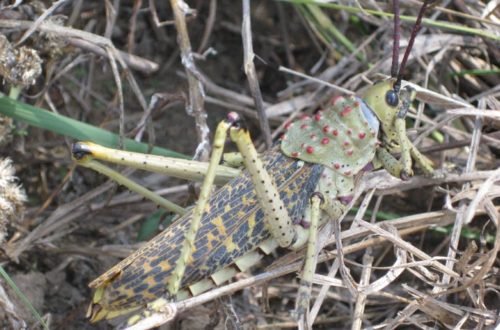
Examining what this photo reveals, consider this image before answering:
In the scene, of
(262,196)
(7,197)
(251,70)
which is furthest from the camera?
(251,70)

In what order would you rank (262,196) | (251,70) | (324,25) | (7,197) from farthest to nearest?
1. (324,25)
2. (251,70)
3. (7,197)
4. (262,196)

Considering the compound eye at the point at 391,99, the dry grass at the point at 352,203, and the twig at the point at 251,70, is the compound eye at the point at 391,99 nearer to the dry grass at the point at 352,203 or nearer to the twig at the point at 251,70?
the dry grass at the point at 352,203

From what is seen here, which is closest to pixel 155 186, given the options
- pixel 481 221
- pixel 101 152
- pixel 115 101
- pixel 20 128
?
pixel 115 101

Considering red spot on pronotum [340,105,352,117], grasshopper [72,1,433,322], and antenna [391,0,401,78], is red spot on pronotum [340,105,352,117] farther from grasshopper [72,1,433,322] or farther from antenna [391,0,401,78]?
antenna [391,0,401,78]

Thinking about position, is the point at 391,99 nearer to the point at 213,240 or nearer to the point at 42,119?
the point at 213,240

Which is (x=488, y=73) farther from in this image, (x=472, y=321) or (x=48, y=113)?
(x=48, y=113)

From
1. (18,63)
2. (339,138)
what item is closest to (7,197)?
(18,63)

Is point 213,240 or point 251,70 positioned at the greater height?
point 251,70
